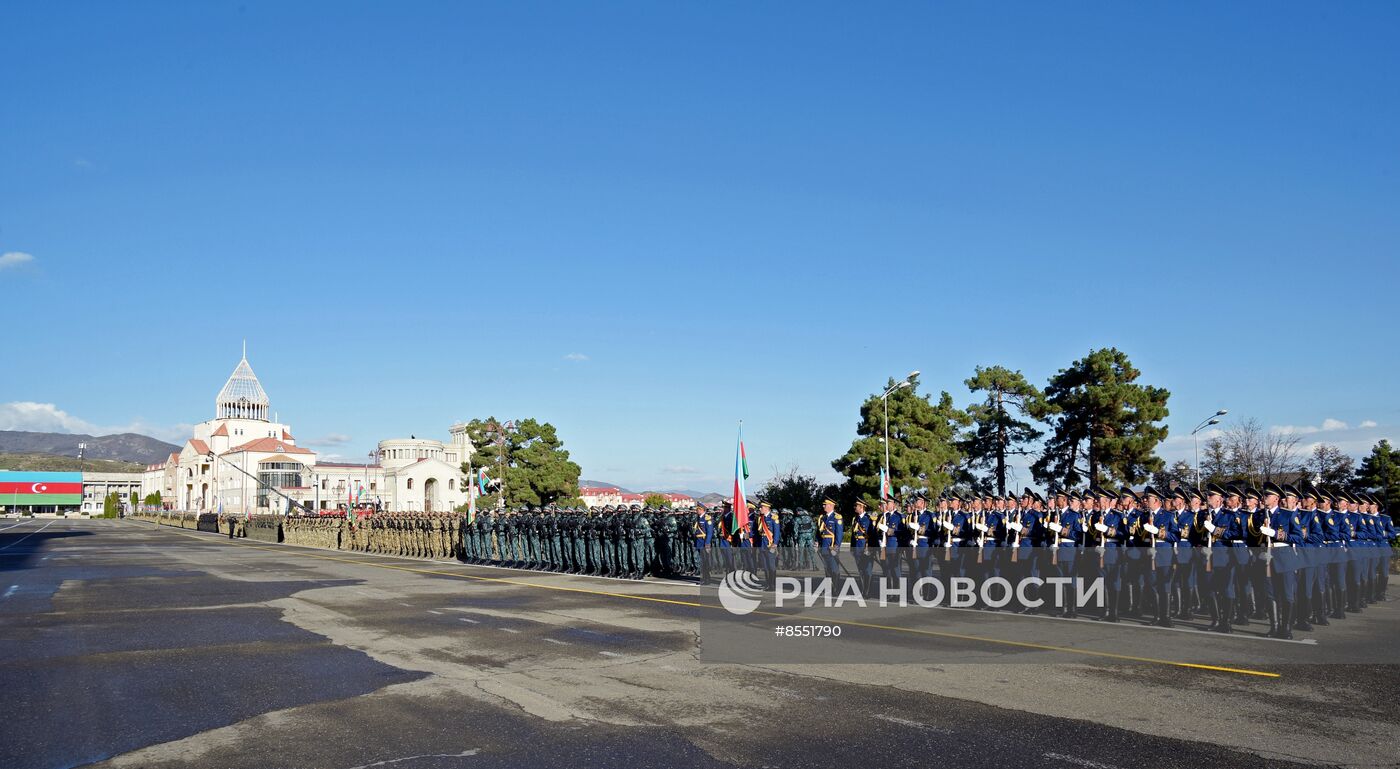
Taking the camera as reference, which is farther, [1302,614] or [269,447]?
[269,447]

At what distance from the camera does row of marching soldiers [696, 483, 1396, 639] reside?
1232cm

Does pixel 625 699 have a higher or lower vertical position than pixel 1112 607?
lower

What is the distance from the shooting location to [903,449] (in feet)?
134

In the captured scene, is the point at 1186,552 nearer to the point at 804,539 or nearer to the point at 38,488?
the point at 804,539

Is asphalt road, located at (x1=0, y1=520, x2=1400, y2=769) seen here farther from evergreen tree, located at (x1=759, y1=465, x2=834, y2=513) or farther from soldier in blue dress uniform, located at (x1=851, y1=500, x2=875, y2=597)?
evergreen tree, located at (x1=759, y1=465, x2=834, y2=513)

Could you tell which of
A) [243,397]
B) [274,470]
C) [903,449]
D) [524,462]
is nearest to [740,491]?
[903,449]

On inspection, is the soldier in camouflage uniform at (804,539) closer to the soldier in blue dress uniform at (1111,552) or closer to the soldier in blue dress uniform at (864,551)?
the soldier in blue dress uniform at (864,551)

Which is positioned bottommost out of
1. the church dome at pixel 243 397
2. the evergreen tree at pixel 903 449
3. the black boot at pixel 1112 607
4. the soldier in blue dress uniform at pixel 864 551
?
the black boot at pixel 1112 607

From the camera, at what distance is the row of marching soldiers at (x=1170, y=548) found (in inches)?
485

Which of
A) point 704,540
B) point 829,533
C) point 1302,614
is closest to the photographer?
point 1302,614

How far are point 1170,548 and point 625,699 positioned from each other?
8.37 meters

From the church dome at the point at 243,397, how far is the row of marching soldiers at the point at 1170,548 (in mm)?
150076

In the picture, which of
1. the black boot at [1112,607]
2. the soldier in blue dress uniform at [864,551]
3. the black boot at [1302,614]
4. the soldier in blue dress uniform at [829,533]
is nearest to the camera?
the black boot at [1302,614]

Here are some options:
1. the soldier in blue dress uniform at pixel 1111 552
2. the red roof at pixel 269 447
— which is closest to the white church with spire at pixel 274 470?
the red roof at pixel 269 447
